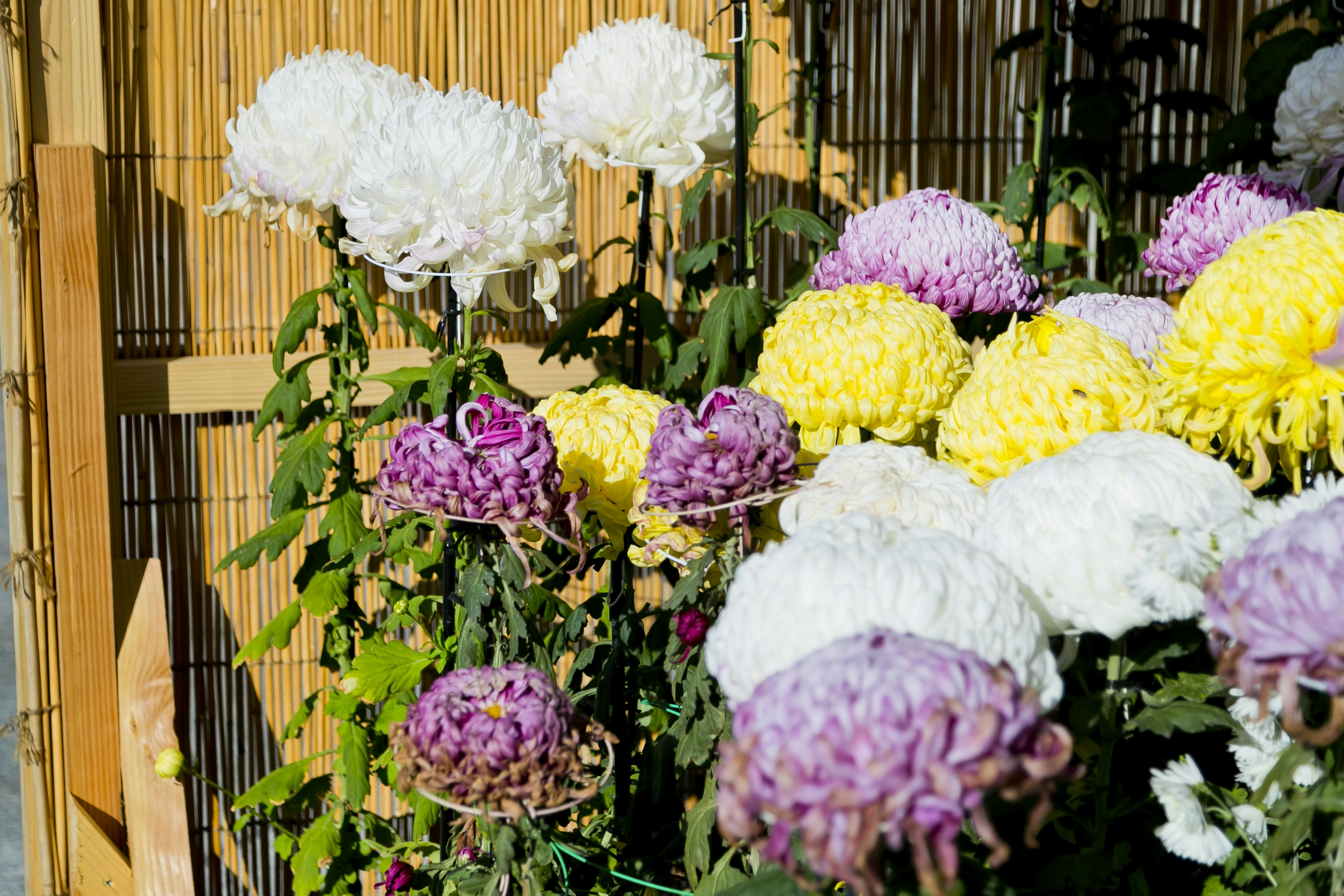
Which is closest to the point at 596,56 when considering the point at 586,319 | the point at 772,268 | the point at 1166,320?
the point at 586,319

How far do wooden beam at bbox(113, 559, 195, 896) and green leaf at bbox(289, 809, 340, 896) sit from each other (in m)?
0.14

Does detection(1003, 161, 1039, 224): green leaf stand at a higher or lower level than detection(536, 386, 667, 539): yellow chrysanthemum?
higher

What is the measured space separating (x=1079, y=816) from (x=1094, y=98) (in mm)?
1360

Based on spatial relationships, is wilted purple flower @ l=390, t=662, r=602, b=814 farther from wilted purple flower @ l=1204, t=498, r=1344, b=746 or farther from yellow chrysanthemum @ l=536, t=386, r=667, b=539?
wilted purple flower @ l=1204, t=498, r=1344, b=746

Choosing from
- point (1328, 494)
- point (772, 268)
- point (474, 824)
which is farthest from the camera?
point (772, 268)

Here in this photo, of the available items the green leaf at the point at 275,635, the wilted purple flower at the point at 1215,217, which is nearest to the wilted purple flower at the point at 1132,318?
the wilted purple flower at the point at 1215,217

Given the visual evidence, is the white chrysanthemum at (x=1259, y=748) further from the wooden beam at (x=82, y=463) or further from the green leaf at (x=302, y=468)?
the wooden beam at (x=82, y=463)

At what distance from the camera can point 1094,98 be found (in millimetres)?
1725

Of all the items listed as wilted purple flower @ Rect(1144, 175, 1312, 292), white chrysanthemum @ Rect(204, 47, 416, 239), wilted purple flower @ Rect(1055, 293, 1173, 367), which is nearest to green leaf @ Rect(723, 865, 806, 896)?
wilted purple flower @ Rect(1055, 293, 1173, 367)

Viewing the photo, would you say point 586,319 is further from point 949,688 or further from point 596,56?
point 949,688

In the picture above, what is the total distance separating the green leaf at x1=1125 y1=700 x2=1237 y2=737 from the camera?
645 mm

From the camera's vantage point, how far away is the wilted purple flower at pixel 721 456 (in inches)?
29.2

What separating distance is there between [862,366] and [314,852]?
112 cm

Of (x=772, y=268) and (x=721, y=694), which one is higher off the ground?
(x=772, y=268)
